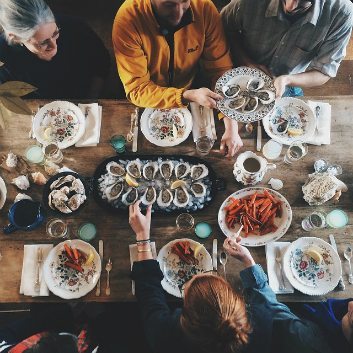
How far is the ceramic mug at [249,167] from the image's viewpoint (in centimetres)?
214

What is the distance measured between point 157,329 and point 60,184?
0.92 metres

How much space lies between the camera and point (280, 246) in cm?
212

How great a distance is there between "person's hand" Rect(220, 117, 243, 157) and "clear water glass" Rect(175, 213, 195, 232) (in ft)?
1.45

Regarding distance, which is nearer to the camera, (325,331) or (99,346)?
(325,331)

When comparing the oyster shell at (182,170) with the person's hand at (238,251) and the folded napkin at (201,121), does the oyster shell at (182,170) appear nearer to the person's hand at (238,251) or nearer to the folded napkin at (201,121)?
the folded napkin at (201,121)

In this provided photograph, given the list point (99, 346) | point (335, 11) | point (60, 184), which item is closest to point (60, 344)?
point (99, 346)

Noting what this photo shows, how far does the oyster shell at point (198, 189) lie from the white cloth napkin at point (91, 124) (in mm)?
641

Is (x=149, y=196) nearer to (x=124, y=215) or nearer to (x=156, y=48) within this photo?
(x=124, y=215)

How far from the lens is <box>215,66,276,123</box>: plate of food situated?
84.8 inches

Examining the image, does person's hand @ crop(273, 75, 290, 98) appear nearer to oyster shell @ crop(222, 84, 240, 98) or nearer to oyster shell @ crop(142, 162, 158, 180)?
oyster shell @ crop(222, 84, 240, 98)

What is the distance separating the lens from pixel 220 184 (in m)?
2.21

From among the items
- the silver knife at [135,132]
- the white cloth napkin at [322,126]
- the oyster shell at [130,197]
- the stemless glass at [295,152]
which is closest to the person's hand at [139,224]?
the oyster shell at [130,197]

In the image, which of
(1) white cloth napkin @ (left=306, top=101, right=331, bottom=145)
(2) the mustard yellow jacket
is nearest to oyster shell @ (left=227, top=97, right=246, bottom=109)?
(2) the mustard yellow jacket

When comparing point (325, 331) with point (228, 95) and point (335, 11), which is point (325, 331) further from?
point (335, 11)
